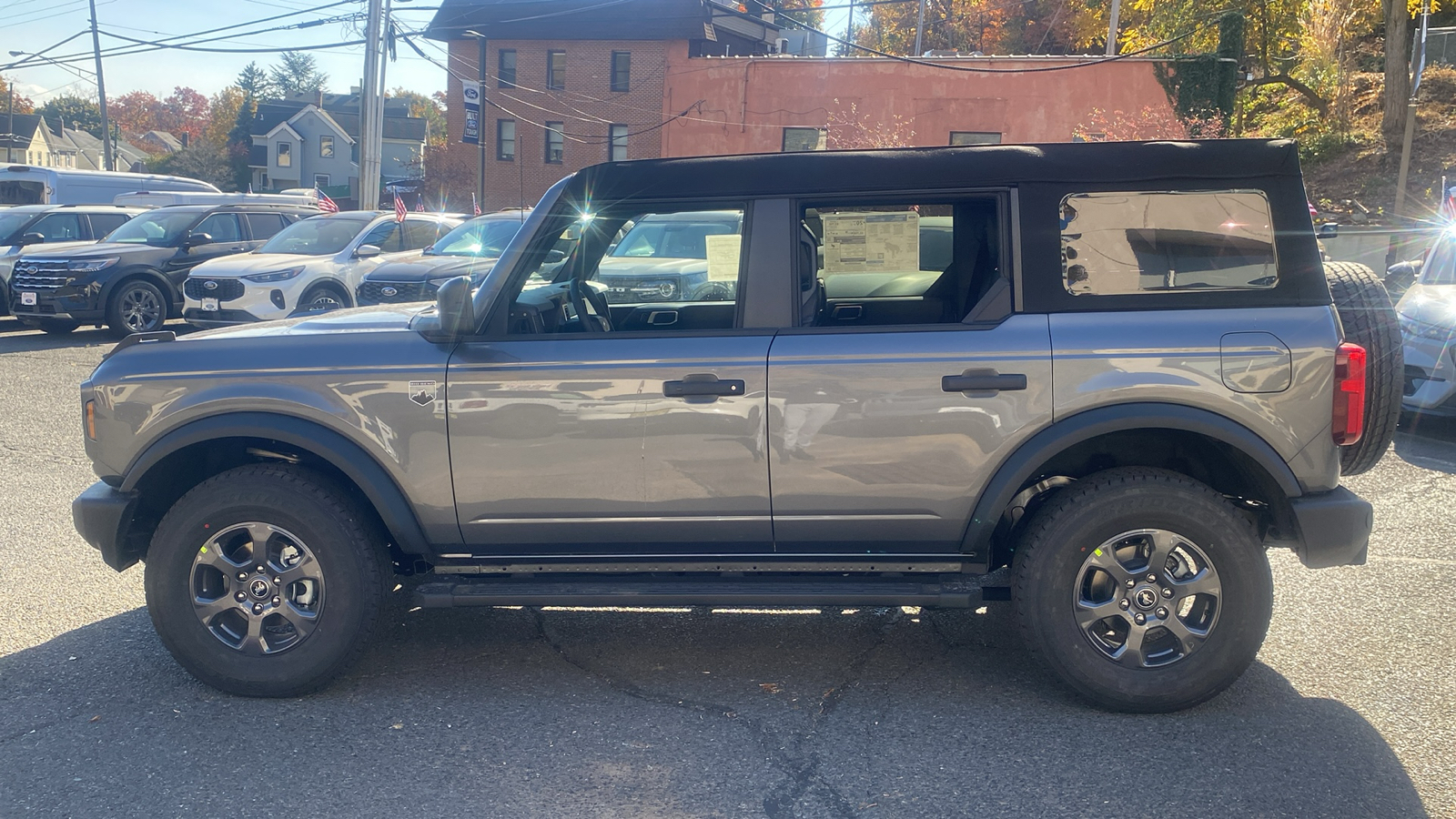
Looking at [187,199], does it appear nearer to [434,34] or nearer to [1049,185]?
[1049,185]

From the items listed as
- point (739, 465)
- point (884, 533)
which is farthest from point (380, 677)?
point (884, 533)

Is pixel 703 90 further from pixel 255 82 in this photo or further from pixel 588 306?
pixel 255 82

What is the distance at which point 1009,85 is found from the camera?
29.8 m

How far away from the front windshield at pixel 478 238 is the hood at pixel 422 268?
0.40 metres

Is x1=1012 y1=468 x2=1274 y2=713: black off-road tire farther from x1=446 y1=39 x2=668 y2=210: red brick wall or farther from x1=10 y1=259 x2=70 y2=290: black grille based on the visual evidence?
x1=446 y1=39 x2=668 y2=210: red brick wall

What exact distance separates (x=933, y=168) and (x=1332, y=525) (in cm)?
183

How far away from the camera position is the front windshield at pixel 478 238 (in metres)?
13.5

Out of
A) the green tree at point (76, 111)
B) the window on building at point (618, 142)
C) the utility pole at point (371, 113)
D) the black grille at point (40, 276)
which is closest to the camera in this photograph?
the black grille at point (40, 276)

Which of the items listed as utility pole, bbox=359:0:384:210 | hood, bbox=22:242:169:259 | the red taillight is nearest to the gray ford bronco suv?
the red taillight

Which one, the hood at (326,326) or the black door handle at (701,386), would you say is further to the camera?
the hood at (326,326)

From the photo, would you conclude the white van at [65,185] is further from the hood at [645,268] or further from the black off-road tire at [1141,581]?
the black off-road tire at [1141,581]

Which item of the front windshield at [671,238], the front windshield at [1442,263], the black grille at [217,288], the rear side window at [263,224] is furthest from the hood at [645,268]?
the rear side window at [263,224]

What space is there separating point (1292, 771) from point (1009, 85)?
2860cm

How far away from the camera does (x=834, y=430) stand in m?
3.91
